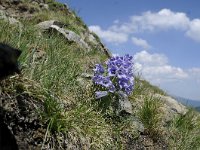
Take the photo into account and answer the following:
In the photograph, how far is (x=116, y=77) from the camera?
789cm

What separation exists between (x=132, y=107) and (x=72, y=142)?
307cm

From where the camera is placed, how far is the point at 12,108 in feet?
17.9

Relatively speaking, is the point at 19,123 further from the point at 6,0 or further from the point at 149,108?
the point at 6,0

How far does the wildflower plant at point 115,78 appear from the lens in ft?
25.5

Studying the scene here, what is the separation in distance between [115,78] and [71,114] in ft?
5.84

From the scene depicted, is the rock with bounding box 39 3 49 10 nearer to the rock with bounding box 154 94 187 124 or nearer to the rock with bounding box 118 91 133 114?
the rock with bounding box 154 94 187 124

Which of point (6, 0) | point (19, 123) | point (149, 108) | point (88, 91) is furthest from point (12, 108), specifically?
point (6, 0)

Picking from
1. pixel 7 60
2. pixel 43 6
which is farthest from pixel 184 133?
pixel 43 6

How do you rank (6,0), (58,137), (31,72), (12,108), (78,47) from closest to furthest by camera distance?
(12,108) < (58,137) < (31,72) < (78,47) < (6,0)

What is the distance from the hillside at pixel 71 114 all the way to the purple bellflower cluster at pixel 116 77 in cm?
13

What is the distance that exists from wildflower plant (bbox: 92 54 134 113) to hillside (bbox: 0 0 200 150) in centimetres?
9

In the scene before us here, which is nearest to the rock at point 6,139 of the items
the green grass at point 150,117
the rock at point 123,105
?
the rock at point 123,105

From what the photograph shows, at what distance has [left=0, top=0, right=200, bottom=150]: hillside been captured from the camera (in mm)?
5553

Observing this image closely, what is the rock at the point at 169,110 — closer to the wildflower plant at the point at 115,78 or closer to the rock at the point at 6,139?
the wildflower plant at the point at 115,78
